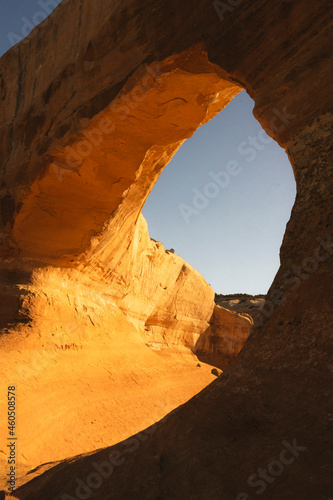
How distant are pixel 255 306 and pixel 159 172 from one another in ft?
59.2

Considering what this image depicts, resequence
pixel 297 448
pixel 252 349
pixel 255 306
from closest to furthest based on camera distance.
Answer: pixel 297 448 → pixel 252 349 → pixel 255 306

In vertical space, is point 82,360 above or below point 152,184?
below

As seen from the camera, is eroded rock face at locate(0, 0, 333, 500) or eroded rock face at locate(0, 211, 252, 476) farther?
eroded rock face at locate(0, 211, 252, 476)

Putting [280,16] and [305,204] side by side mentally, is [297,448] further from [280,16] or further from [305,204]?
[280,16]

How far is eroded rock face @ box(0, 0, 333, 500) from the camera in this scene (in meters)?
1.95

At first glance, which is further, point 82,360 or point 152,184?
point 152,184

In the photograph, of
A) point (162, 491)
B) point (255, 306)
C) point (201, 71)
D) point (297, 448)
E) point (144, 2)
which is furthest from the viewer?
point (255, 306)

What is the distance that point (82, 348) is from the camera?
7.07 meters

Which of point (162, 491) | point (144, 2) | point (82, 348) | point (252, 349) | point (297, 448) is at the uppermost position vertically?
point (144, 2)

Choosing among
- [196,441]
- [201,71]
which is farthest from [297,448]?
[201,71]

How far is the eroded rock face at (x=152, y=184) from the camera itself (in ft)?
6.40

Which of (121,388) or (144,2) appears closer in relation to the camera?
(144,2)

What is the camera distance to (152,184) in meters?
7.55

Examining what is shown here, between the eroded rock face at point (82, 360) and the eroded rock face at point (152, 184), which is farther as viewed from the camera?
the eroded rock face at point (82, 360)
